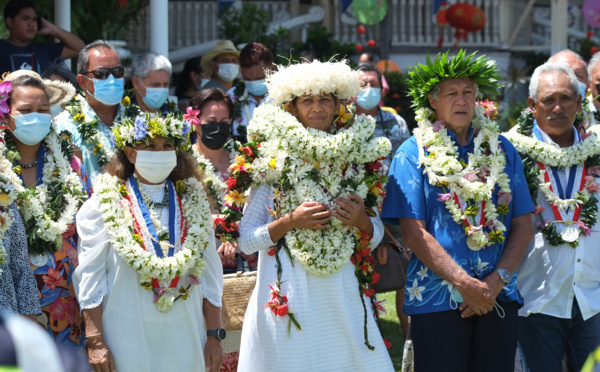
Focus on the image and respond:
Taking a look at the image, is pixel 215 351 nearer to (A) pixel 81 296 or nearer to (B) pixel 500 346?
(A) pixel 81 296

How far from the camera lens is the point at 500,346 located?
5270mm

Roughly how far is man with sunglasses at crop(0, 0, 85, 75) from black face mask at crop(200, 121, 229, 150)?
7.89 ft

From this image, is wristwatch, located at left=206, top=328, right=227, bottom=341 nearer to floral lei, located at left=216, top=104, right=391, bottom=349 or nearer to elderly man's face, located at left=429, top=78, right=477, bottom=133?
floral lei, located at left=216, top=104, right=391, bottom=349

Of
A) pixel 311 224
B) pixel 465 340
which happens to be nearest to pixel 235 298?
pixel 311 224

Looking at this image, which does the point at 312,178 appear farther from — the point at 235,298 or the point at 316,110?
the point at 235,298

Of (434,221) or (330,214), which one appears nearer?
(330,214)

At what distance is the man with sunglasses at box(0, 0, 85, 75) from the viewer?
813 cm

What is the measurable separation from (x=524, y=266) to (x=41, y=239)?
10.3 feet

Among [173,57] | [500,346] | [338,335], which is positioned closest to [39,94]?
[338,335]

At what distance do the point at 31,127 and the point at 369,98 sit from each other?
12.1 feet

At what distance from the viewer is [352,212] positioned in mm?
5191

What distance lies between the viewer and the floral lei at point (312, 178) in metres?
5.20

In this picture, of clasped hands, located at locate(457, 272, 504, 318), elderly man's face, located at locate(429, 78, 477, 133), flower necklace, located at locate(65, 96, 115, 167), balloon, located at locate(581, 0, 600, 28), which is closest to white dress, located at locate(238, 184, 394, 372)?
clasped hands, located at locate(457, 272, 504, 318)

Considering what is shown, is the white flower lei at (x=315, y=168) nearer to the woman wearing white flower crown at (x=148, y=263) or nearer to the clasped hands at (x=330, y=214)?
the clasped hands at (x=330, y=214)
